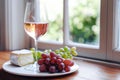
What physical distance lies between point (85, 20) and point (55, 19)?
0.20 metres

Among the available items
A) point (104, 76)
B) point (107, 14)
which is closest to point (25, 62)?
point (104, 76)

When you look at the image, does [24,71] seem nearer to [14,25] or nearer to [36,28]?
[36,28]

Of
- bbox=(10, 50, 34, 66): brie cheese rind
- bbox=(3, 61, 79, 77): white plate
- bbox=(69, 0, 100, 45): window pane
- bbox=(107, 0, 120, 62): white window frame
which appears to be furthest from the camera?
bbox=(69, 0, 100, 45): window pane

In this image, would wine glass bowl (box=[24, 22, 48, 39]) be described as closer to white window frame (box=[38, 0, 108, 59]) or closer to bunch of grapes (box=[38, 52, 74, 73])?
bunch of grapes (box=[38, 52, 74, 73])

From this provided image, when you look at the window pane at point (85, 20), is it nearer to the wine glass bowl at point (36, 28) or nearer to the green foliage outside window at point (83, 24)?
the green foliage outside window at point (83, 24)

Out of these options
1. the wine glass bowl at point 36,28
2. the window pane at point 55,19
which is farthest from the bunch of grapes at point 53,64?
the window pane at point 55,19

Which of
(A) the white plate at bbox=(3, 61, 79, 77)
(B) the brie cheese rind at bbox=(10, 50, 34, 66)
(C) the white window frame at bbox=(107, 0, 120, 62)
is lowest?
(A) the white plate at bbox=(3, 61, 79, 77)

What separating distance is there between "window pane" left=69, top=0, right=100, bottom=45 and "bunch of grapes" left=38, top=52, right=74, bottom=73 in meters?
0.41

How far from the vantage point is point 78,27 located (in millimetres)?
1605

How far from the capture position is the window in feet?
4.05

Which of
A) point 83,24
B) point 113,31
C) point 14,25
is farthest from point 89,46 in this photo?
point 14,25

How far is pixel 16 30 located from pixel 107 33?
71cm

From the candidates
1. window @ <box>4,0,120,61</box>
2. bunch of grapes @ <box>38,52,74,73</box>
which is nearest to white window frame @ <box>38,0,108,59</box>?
window @ <box>4,0,120,61</box>

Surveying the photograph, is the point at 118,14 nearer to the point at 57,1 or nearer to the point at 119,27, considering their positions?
the point at 119,27
